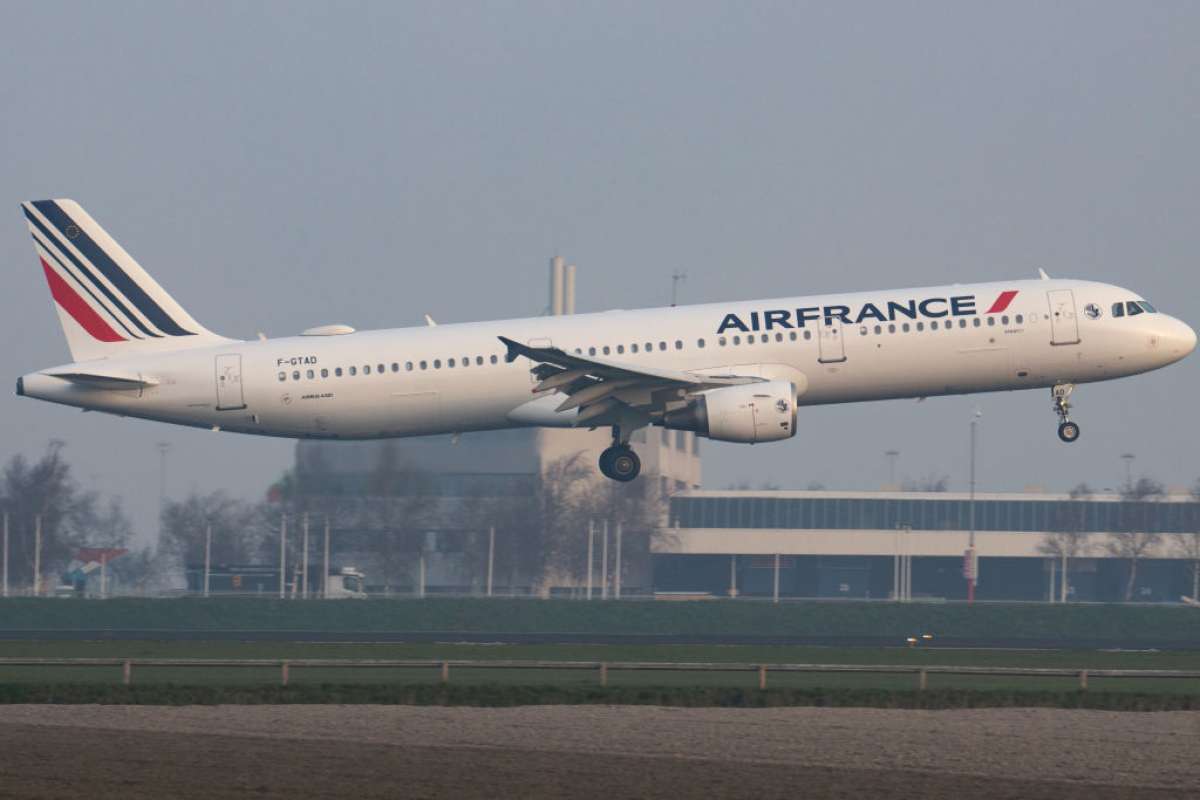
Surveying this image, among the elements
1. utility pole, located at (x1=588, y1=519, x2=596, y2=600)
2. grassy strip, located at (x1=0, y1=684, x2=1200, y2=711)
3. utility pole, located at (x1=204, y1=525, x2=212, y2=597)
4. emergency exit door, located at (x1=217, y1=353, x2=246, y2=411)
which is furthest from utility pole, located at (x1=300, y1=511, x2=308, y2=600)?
grassy strip, located at (x1=0, y1=684, x2=1200, y2=711)

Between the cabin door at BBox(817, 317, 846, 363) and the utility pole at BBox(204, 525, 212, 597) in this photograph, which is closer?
the cabin door at BBox(817, 317, 846, 363)

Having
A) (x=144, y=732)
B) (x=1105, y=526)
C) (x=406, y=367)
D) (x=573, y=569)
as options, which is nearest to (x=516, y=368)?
(x=406, y=367)

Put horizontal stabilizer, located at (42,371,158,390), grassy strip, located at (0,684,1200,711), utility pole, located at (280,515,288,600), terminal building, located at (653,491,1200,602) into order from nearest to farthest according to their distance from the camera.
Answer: grassy strip, located at (0,684,1200,711) → horizontal stabilizer, located at (42,371,158,390) → utility pole, located at (280,515,288,600) → terminal building, located at (653,491,1200,602)

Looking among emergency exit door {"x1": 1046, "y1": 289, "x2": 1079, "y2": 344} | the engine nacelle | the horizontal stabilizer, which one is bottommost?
the engine nacelle

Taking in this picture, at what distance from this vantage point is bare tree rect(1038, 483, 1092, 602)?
104 m

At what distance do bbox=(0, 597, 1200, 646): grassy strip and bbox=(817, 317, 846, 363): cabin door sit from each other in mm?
17036

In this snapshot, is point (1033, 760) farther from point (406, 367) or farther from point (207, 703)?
point (406, 367)

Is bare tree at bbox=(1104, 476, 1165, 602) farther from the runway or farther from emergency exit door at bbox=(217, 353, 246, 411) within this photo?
emergency exit door at bbox=(217, 353, 246, 411)

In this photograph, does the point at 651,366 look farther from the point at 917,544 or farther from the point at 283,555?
the point at 917,544

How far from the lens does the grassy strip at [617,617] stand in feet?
196

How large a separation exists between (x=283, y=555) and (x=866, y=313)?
142ft

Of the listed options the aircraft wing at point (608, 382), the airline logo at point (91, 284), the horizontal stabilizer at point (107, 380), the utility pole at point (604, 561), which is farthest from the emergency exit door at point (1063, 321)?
the utility pole at point (604, 561)

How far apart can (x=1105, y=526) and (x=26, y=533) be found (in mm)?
63378

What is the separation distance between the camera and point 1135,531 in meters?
102
